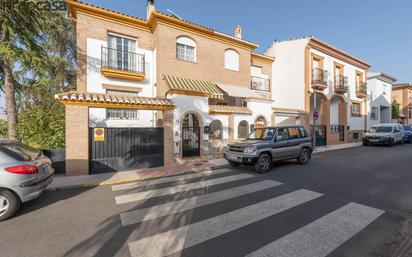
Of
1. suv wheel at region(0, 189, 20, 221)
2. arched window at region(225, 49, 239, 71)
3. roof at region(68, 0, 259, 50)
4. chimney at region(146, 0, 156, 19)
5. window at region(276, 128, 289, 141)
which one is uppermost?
chimney at region(146, 0, 156, 19)

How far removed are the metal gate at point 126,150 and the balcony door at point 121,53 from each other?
17.0ft

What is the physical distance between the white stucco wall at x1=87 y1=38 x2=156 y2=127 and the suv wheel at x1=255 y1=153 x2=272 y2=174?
737cm

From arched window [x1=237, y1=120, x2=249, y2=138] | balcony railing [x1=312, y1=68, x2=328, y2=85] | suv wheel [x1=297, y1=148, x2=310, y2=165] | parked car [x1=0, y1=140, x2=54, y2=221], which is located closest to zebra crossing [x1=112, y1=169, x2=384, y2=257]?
parked car [x1=0, y1=140, x2=54, y2=221]

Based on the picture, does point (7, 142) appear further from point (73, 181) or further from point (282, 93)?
point (282, 93)

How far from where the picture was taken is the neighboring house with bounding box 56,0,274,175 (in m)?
8.45

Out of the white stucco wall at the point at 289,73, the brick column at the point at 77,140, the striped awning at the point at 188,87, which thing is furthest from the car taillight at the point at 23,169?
the white stucco wall at the point at 289,73

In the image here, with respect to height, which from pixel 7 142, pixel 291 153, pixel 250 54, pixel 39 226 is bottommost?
pixel 39 226

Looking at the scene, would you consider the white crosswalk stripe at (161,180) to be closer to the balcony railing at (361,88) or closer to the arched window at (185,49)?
the arched window at (185,49)

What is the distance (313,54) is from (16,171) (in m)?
21.0

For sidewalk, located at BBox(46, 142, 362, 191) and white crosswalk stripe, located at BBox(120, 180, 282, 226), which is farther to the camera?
sidewalk, located at BBox(46, 142, 362, 191)

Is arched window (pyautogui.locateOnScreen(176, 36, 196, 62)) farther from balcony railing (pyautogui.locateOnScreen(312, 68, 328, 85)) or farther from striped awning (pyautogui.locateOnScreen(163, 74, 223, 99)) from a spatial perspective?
balcony railing (pyautogui.locateOnScreen(312, 68, 328, 85))

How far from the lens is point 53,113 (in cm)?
991

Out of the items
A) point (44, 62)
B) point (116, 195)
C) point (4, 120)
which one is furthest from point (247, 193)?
point (4, 120)

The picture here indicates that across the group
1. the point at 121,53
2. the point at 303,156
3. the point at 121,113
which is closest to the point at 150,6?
the point at 121,53
